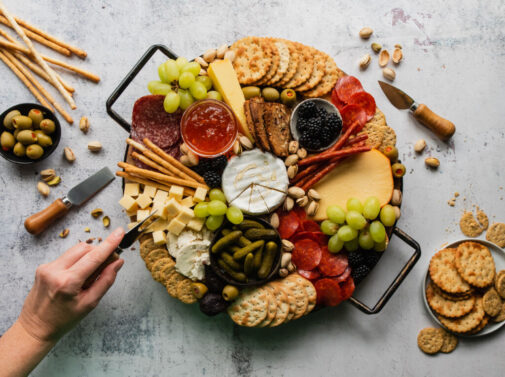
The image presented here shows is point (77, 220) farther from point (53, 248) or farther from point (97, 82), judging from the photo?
point (97, 82)

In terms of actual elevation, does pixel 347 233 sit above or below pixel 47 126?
below

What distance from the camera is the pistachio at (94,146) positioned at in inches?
81.1

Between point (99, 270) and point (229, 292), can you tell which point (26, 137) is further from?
point (229, 292)

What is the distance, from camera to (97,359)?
2039 mm

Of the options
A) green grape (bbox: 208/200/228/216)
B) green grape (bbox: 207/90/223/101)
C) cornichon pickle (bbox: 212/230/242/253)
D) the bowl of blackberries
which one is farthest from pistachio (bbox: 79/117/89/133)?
the bowl of blackberries

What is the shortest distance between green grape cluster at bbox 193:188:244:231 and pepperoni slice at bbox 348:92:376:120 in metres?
0.72

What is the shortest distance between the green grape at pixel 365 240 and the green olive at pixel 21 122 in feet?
5.15

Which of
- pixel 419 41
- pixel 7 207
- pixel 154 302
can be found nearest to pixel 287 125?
pixel 419 41

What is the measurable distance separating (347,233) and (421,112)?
→ 2.47ft

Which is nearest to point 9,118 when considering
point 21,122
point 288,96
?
point 21,122

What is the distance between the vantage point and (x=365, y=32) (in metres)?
2.15

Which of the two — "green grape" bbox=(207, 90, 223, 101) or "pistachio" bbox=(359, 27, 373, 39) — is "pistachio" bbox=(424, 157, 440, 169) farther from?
"green grape" bbox=(207, 90, 223, 101)

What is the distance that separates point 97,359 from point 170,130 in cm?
115

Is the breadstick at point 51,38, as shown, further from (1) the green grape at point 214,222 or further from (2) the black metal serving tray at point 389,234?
(1) the green grape at point 214,222
